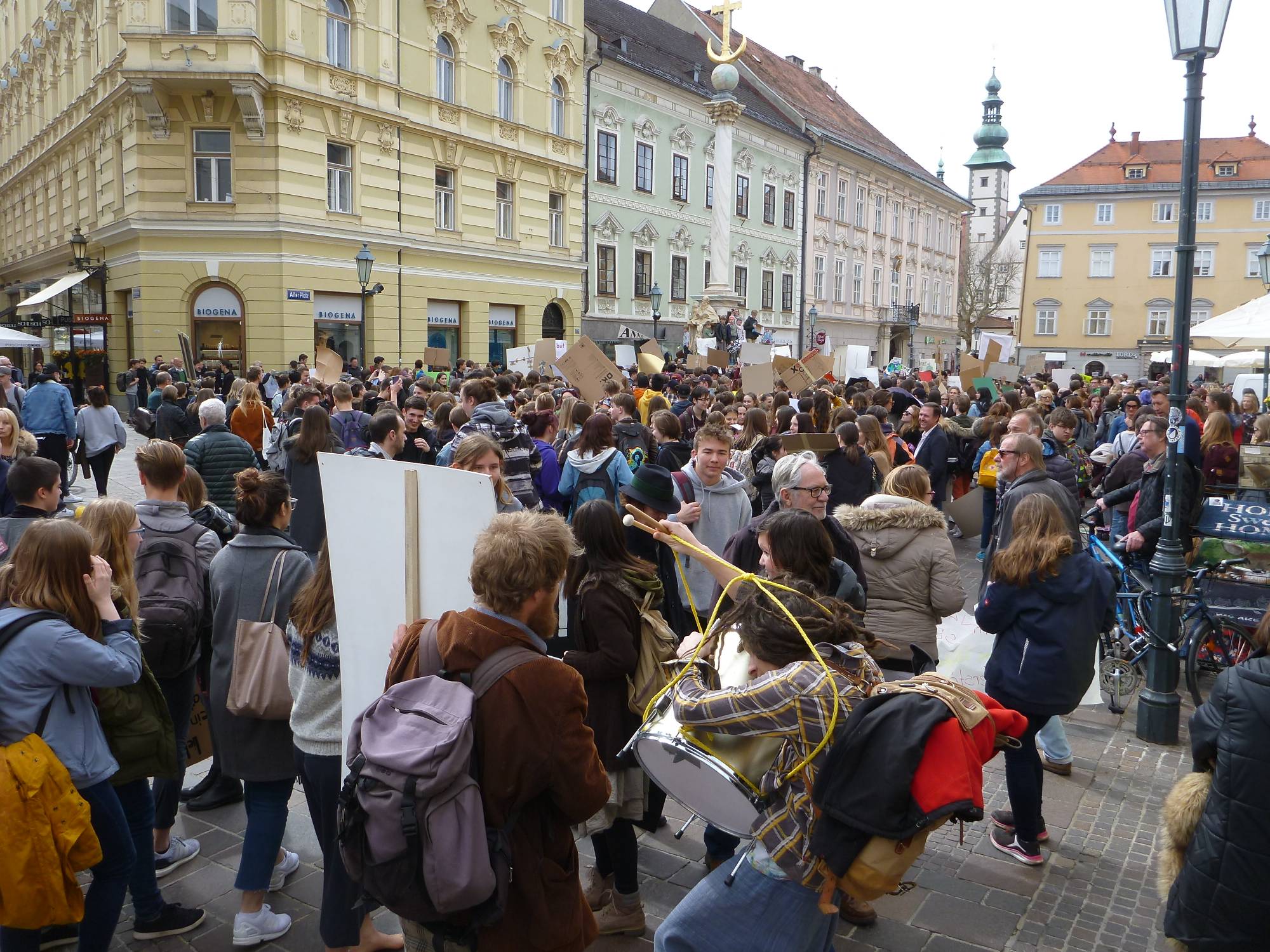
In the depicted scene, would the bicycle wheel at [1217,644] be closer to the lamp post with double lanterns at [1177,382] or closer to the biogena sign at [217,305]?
the lamp post with double lanterns at [1177,382]

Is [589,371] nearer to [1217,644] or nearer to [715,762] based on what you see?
[1217,644]

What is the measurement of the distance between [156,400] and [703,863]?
1354 cm

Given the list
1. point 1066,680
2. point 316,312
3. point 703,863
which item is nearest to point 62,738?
point 703,863

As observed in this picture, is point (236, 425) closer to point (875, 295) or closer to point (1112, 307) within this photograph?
point (875, 295)

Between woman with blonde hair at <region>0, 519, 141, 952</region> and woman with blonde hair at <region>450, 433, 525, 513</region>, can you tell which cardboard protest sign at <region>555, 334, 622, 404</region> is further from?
woman with blonde hair at <region>0, 519, 141, 952</region>

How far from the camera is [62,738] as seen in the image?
10.3ft

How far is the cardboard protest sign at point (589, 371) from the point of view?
11680mm

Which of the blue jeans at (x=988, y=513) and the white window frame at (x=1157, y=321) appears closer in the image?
the blue jeans at (x=988, y=513)

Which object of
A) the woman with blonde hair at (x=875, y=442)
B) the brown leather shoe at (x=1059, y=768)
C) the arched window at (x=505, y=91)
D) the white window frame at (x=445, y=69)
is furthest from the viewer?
the arched window at (x=505, y=91)

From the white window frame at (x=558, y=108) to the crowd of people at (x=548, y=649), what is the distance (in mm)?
26740

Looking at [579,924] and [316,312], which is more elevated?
[316,312]

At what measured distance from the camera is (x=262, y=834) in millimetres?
3781

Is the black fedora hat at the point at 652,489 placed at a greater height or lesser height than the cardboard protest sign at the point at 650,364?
lesser

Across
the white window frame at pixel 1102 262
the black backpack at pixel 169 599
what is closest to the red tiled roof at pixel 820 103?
the white window frame at pixel 1102 262
